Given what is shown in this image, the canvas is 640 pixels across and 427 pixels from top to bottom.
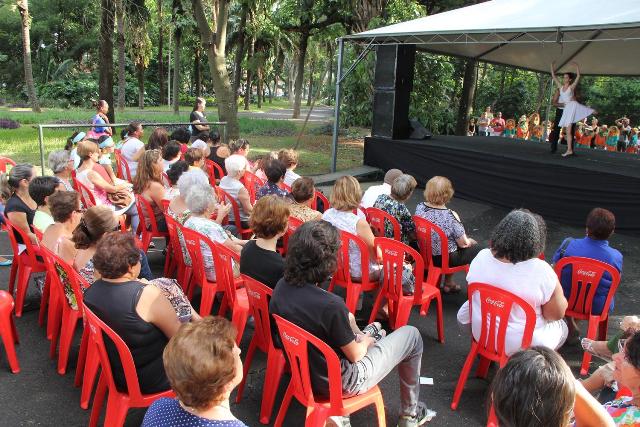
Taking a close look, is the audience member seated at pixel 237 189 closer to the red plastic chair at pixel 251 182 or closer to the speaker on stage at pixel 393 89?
the red plastic chair at pixel 251 182

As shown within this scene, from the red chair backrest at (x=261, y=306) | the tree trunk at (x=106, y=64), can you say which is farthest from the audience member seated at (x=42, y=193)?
the tree trunk at (x=106, y=64)

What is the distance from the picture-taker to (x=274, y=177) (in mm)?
5023

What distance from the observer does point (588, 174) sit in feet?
23.8

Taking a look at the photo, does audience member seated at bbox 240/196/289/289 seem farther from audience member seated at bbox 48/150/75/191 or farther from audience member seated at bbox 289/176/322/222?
audience member seated at bbox 48/150/75/191

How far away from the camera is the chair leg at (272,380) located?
2824 mm

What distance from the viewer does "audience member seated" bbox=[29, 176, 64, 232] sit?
3955 millimetres

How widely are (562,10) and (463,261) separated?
213 inches

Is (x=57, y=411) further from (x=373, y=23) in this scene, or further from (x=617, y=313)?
(x=373, y=23)

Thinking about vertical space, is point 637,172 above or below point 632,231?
above

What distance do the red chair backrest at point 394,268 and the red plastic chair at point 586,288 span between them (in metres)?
0.94

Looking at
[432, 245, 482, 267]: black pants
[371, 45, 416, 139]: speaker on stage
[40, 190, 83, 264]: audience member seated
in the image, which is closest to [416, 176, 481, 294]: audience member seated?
[432, 245, 482, 267]: black pants

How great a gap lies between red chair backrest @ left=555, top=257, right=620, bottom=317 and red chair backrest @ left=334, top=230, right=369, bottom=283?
1319 mm

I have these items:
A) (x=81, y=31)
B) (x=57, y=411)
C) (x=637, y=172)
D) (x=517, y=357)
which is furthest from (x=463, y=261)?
(x=81, y=31)

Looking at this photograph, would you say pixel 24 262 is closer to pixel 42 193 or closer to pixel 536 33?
pixel 42 193
